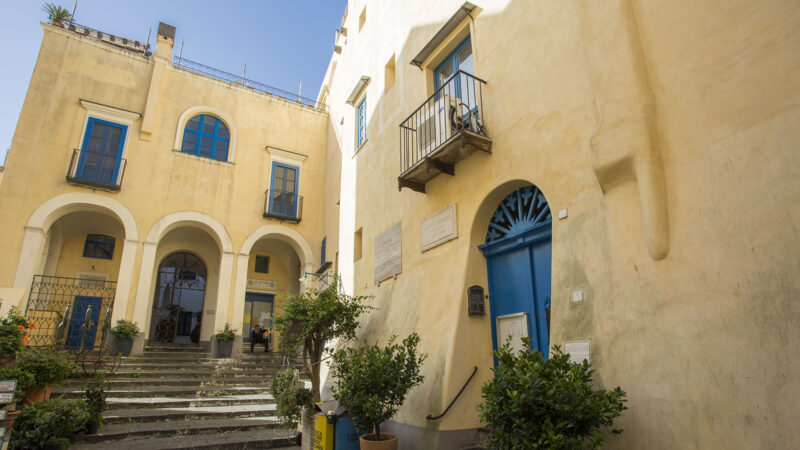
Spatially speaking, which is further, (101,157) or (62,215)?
(101,157)

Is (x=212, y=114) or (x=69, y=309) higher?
(x=212, y=114)

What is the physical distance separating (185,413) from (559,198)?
776cm

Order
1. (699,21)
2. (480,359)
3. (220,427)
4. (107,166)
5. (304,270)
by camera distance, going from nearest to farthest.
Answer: (699,21), (480,359), (220,427), (107,166), (304,270)

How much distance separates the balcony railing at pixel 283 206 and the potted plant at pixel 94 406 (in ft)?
32.1

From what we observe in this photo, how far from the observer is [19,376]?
21.7ft

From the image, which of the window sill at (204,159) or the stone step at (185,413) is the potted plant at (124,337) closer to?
the stone step at (185,413)

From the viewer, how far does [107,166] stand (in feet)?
46.9

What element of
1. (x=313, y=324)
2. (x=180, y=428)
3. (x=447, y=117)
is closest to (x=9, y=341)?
(x=180, y=428)

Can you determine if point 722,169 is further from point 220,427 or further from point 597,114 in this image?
point 220,427

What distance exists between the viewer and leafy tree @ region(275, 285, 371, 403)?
25.2ft

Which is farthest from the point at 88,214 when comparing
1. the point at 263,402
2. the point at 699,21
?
the point at 699,21

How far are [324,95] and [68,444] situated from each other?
667 inches

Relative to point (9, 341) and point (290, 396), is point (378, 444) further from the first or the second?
point (9, 341)

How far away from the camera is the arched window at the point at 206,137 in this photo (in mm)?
16053
